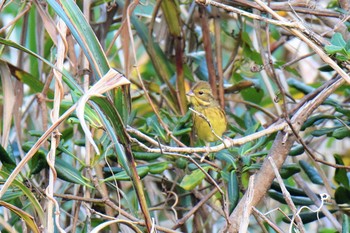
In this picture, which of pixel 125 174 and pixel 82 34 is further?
pixel 125 174

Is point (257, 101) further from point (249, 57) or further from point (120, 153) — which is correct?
point (120, 153)

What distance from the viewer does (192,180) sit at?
2273mm

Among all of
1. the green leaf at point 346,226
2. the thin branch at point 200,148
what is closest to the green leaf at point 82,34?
the thin branch at point 200,148

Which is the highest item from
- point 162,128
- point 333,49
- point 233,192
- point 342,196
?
point 333,49

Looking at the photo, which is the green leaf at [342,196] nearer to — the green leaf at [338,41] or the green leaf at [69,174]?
the green leaf at [338,41]

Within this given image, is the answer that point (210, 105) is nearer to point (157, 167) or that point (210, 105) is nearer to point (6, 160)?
point (157, 167)

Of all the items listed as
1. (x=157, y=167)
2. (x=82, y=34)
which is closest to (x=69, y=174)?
(x=157, y=167)

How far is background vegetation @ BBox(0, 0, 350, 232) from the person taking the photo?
5.89 ft

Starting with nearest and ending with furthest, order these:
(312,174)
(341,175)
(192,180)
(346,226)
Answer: (346,226) → (192,180) → (341,175) → (312,174)

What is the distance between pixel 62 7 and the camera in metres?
1.78

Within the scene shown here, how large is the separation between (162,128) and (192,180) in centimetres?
24

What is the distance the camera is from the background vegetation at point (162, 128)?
180 centimetres

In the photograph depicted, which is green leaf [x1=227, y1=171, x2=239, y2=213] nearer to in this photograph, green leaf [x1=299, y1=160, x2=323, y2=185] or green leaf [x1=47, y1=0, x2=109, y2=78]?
green leaf [x1=299, y1=160, x2=323, y2=185]

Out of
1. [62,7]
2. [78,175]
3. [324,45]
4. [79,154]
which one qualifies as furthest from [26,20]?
[324,45]
